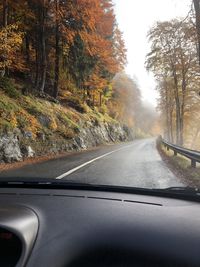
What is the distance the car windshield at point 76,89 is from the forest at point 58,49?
0.07 metres

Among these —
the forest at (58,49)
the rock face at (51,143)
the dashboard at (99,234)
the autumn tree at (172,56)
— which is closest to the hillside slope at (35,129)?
the rock face at (51,143)

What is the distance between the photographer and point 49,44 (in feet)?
106

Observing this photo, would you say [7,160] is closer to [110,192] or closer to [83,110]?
[110,192]

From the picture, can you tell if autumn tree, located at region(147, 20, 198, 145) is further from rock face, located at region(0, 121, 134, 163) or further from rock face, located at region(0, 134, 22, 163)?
rock face, located at region(0, 134, 22, 163)

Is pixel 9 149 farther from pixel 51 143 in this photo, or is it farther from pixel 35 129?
pixel 51 143

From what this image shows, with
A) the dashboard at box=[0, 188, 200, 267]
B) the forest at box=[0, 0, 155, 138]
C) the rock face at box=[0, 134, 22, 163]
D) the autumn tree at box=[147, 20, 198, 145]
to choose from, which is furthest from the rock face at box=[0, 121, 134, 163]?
the dashboard at box=[0, 188, 200, 267]

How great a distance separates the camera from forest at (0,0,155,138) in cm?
2435

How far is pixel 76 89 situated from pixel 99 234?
121 ft

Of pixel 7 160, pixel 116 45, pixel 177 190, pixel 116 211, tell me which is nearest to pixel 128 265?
pixel 116 211

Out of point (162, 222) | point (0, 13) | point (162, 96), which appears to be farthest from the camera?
point (162, 96)

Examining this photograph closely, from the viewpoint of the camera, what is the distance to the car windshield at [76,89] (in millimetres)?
14953

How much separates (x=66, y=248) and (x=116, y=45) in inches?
1690

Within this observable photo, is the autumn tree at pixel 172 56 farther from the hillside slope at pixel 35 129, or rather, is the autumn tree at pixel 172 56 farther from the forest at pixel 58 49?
the hillside slope at pixel 35 129

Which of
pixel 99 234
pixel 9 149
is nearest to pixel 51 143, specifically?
pixel 9 149
